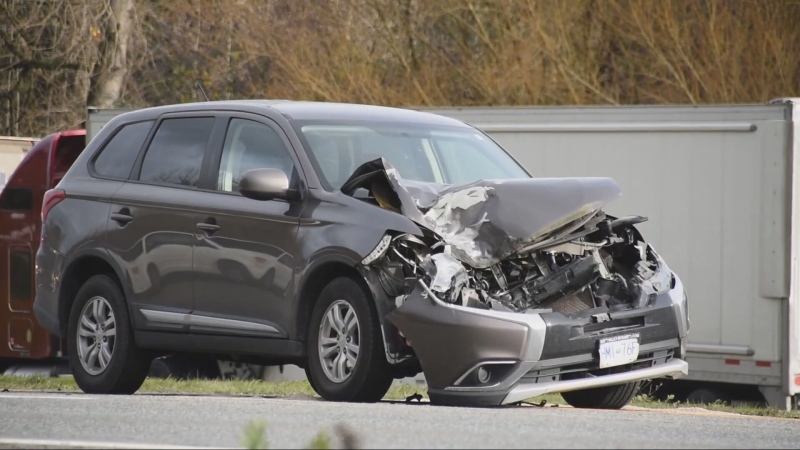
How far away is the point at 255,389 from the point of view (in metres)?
12.6

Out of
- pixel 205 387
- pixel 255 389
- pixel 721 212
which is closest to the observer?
pixel 255 389

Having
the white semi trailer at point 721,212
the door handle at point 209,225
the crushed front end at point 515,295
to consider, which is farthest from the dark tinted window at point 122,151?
the white semi trailer at point 721,212

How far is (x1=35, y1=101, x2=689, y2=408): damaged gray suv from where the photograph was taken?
853 cm

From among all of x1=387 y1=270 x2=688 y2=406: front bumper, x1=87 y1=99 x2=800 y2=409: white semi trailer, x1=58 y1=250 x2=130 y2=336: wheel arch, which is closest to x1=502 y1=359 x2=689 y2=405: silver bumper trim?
x1=387 y1=270 x2=688 y2=406: front bumper


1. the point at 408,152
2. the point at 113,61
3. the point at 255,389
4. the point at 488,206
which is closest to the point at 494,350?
the point at 488,206

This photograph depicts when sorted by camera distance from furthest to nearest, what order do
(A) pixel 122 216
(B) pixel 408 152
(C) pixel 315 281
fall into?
(A) pixel 122 216 → (B) pixel 408 152 → (C) pixel 315 281

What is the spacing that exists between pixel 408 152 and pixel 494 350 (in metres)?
1.94

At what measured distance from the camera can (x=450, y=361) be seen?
332 inches

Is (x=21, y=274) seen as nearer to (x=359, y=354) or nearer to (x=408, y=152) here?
(x=408, y=152)

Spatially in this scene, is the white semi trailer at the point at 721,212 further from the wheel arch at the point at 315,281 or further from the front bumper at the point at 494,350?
the wheel arch at the point at 315,281

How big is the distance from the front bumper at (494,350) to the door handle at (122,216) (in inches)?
101

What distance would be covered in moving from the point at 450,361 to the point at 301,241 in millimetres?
1258

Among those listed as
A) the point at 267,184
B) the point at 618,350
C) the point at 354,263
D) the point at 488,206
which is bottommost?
the point at 618,350

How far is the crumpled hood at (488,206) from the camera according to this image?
28.6ft
